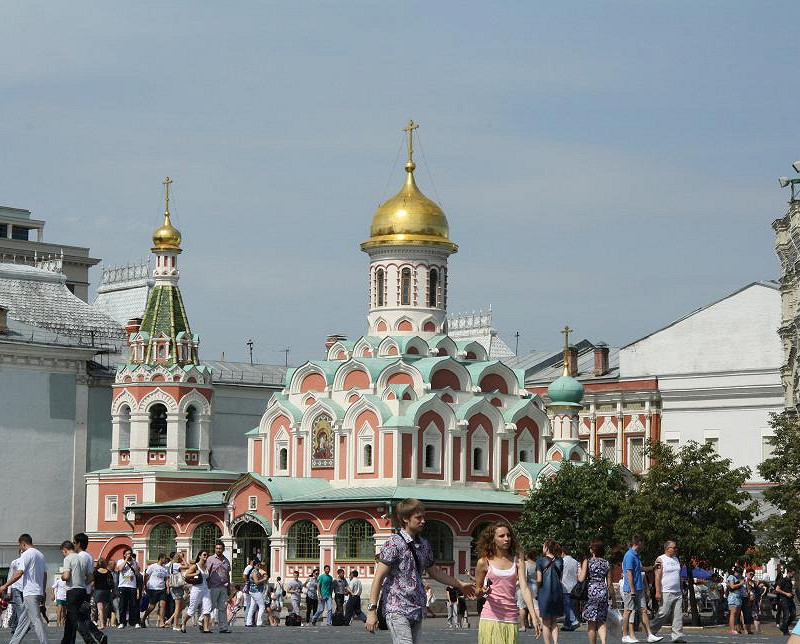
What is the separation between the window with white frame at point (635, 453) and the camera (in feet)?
219

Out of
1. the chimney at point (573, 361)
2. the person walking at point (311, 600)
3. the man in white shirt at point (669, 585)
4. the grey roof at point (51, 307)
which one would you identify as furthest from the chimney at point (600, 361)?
the man in white shirt at point (669, 585)

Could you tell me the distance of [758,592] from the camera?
137ft

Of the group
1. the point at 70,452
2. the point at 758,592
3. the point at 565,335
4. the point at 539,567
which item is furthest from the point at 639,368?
the point at 539,567

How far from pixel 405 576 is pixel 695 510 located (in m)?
28.9

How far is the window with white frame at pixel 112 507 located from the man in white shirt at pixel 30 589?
→ 41451mm

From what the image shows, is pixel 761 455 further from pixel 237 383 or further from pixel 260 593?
pixel 260 593

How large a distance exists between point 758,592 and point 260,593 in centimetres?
1127

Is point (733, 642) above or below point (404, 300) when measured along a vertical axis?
below

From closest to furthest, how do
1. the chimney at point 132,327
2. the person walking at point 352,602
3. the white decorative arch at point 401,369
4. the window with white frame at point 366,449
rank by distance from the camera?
the person walking at point 352,602
the window with white frame at point 366,449
the white decorative arch at point 401,369
the chimney at point 132,327

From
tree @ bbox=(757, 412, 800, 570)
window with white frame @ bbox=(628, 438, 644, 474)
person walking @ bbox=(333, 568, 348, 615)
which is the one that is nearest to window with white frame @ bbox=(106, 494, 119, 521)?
window with white frame @ bbox=(628, 438, 644, 474)

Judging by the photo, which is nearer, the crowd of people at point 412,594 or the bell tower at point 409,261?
the crowd of people at point 412,594

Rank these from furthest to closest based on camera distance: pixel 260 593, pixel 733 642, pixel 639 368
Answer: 1. pixel 639 368
2. pixel 260 593
3. pixel 733 642

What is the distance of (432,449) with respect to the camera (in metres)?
58.0

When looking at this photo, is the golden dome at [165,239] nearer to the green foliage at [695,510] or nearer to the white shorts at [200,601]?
the green foliage at [695,510]
